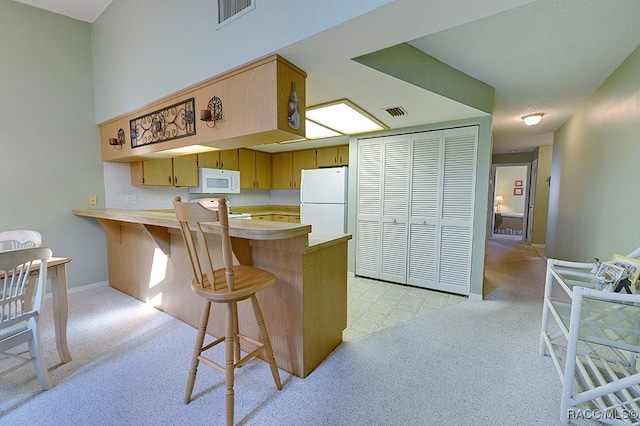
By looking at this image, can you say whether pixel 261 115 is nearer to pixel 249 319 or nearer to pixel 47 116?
pixel 249 319

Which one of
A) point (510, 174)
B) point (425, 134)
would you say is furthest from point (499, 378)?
point (510, 174)

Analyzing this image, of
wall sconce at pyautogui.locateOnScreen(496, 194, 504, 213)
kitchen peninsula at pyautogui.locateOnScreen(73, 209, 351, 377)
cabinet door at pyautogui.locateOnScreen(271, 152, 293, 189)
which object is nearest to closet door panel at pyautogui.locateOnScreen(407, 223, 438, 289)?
kitchen peninsula at pyautogui.locateOnScreen(73, 209, 351, 377)

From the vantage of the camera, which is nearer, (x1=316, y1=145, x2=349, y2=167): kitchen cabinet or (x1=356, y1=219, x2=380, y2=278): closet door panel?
(x1=356, y1=219, x2=380, y2=278): closet door panel

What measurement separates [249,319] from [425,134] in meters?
2.88

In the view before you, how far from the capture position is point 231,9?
1821 mm

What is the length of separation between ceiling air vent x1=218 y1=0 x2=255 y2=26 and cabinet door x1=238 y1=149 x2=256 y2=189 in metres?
2.82

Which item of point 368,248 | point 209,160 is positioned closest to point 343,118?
point 368,248

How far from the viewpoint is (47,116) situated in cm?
299

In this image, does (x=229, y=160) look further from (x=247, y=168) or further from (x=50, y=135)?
(x=50, y=135)

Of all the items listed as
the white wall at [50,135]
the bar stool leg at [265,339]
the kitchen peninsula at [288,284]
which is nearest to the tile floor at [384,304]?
the kitchen peninsula at [288,284]

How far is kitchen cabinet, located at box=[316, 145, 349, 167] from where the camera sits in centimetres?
438

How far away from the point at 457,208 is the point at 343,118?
172 centimetres

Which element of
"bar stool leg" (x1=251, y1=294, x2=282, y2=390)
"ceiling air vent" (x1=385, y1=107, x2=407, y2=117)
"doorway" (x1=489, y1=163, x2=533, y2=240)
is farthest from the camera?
"doorway" (x1=489, y1=163, x2=533, y2=240)

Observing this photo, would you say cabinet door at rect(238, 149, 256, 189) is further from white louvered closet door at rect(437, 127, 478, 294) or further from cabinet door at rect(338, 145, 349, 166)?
white louvered closet door at rect(437, 127, 478, 294)
